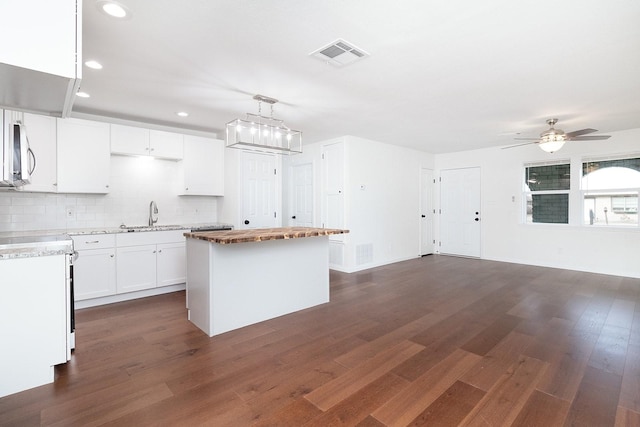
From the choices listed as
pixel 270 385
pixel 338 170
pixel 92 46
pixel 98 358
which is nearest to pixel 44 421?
pixel 98 358

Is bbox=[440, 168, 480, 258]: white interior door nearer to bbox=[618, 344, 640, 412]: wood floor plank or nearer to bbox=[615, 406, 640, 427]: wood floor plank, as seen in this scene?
bbox=[618, 344, 640, 412]: wood floor plank

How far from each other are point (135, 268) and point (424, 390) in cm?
376

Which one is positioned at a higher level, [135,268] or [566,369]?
[135,268]

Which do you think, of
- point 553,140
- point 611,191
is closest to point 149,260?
point 553,140

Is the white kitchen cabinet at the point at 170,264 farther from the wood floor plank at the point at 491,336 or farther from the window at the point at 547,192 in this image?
the window at the point at 547,192

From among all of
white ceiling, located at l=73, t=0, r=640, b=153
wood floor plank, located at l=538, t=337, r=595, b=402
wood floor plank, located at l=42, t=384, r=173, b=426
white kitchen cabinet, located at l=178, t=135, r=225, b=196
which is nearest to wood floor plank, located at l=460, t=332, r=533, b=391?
wood floor plank, located at l=538, t=337, r=595, b=402

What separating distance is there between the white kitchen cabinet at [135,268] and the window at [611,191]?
7.44 metres

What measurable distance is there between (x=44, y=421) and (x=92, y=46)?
265 centimetres

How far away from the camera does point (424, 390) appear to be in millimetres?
2082

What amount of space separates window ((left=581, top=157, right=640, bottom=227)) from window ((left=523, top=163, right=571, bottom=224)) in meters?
0.28

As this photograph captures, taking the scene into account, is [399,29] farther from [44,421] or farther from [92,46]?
[44,421]

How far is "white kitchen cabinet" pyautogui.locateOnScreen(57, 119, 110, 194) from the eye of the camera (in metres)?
3.81

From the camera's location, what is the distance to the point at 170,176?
16.3 feet

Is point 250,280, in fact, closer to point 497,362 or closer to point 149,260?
point 149,260
